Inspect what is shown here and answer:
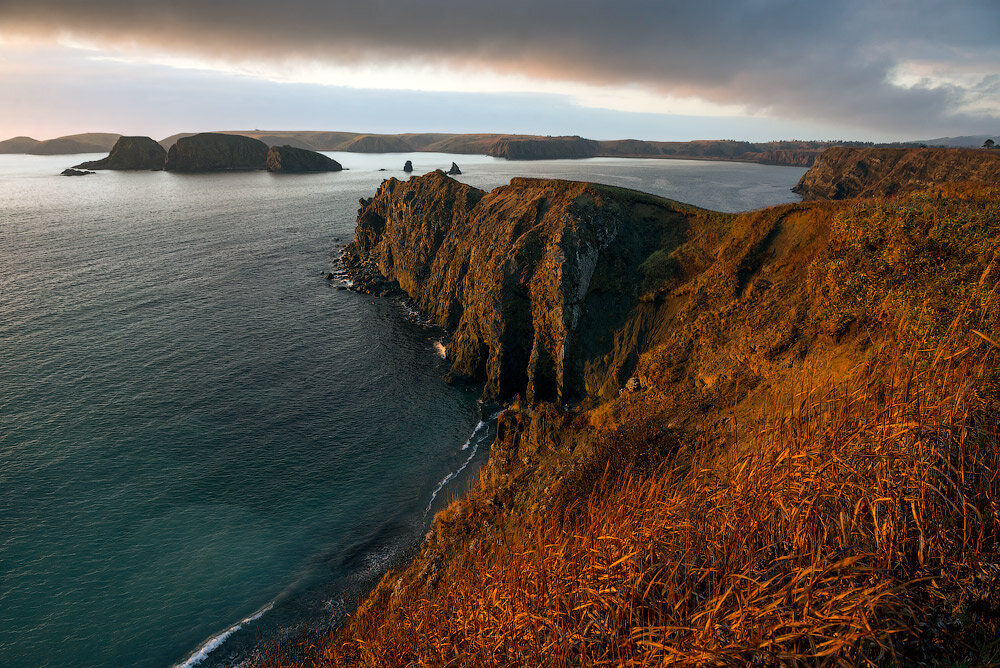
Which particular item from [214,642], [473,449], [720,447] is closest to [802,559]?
[720,447]

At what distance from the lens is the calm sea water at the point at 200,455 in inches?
1048

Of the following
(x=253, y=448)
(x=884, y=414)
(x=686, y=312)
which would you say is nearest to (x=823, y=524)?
(x=884, y=414)

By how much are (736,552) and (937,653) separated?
195 cm

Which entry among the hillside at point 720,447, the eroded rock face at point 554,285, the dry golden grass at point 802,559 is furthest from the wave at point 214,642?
the eroded rock face at point 554,285

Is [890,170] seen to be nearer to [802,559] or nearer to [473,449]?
[473,449]

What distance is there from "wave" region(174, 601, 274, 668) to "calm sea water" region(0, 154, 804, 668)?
0.38 ft

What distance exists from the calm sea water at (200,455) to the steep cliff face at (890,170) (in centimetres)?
13535

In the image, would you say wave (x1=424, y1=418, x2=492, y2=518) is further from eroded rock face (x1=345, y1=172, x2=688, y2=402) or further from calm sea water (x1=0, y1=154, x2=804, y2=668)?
eroded rock face (x1=345, y1=172, x2=688, y2=402)

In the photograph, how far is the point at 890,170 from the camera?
149875 millimetres

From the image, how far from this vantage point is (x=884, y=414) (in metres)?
6.49

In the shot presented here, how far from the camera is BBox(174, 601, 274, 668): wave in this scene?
2386 centimetres

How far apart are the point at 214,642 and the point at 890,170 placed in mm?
206792

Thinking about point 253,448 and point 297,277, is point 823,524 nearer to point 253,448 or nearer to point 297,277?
point 253,448

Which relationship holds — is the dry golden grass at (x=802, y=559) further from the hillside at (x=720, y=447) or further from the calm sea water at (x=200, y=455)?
the calm sea water at (x=200, y=455)
